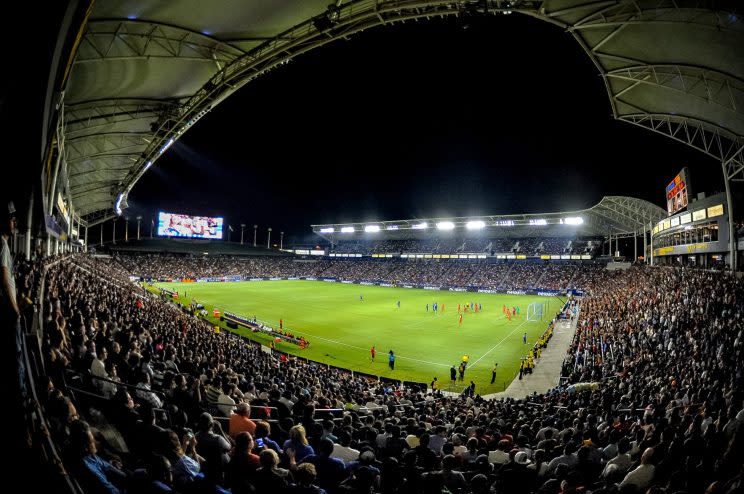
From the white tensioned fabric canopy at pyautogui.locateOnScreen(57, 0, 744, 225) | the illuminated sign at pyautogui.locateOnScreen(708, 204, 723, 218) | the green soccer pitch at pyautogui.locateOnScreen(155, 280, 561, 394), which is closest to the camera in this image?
the white tensioned fabric canopy at pyautogui.locateOnScreen(57, 0, 744, 225)

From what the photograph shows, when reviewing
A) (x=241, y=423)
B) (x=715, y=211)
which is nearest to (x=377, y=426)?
(x=241, y=423)

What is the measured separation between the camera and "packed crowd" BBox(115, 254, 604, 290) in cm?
6109

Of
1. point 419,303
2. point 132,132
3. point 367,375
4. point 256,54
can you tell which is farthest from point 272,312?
point 256,54

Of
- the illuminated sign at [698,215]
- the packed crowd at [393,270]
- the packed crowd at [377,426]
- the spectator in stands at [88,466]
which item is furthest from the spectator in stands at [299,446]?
the packed crowd at [393,270]

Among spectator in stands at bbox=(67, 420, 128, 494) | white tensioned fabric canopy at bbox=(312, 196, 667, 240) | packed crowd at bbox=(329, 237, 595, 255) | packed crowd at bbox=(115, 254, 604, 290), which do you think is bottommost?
packed crowd at bbox=(115, 254, 604, 290)

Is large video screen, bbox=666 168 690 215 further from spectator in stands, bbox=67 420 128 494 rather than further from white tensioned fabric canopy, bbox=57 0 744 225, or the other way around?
spectator in stands, bbox=67 420 128 494

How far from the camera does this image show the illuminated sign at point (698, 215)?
3049 centimetres

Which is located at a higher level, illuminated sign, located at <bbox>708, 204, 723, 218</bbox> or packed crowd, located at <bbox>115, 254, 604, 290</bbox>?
illuminated sign, located at <bbox>708, 204, 723, 218</bbox>

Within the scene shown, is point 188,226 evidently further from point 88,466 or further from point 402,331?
A: point 88,466

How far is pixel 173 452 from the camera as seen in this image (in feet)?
11.5

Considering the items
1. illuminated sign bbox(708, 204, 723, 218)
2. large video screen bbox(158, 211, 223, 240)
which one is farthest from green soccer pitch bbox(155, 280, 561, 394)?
large video screen bbox(158, 211, 223, 240)

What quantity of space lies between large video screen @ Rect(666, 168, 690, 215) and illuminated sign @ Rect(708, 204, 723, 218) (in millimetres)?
4438

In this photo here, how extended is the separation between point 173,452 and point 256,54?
11.7 metres

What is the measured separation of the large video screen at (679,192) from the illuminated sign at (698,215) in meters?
1.98
